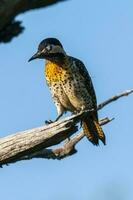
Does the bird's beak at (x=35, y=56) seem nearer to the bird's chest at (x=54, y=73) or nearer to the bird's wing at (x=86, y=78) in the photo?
the bird's chest at (x=54, y=73)

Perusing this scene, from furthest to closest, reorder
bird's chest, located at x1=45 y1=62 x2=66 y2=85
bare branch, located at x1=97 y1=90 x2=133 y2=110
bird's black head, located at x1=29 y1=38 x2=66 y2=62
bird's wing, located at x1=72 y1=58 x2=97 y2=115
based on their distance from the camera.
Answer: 1. bird's wing, located at x1=72 y1=58 x2=97 y2=115
2. bird's chest, located at x1=45 y1=62 x2=66 y2=85
3. bird's black head, located at x1=29 y1=38 x2=66 y2=62
4. bare branch, located at x1=97 y1=90 x2=133 y2=110

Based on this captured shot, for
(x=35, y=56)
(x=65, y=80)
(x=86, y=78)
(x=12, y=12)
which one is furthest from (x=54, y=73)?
(x=12, y=12)

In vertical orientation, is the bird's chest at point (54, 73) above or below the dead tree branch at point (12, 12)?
below

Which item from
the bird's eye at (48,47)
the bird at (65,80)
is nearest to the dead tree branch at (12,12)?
the bird at (65,80)

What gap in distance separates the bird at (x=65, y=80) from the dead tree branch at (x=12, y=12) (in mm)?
6120

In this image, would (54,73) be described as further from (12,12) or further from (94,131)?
(12,12)

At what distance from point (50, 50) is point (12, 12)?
6544mm

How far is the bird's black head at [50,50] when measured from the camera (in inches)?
292

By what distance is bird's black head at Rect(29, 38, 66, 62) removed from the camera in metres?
7.42

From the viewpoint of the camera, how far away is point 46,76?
26.2ft

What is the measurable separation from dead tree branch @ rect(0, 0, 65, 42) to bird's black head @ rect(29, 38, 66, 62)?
19.4 feet

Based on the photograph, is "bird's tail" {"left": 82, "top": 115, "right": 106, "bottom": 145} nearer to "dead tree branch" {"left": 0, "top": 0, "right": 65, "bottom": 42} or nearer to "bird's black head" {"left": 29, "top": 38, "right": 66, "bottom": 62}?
"bird's black head" {"left": 29, "top": 38, "right": 66, "bottom": 62}

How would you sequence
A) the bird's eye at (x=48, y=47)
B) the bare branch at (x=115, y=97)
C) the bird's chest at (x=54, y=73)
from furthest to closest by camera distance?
the bird's chest at (x=54, y=73), the bird's eye at (x=48, y=47), the bare branch at (x=115, y=97)

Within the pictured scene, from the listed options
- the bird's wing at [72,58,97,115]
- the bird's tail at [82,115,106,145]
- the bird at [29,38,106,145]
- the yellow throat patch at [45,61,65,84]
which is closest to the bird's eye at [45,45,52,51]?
the bird at [29,38,106,145]
